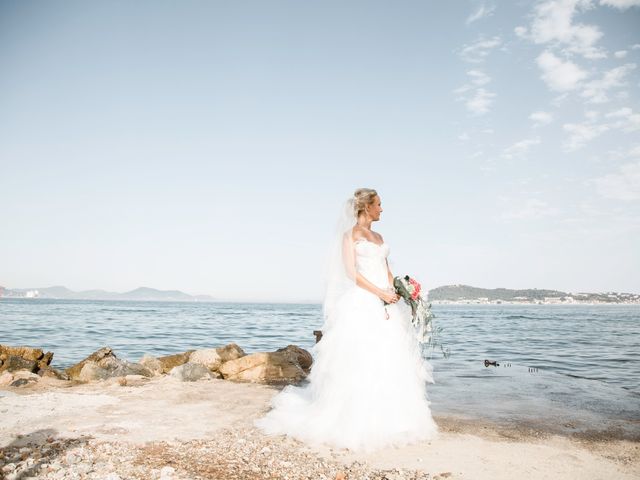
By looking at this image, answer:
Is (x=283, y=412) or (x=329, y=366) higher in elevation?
(x=329, y=366)

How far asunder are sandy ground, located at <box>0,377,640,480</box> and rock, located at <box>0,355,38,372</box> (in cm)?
483

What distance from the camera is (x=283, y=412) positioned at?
21.7ft

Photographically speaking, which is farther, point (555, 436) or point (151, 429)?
point (555, 436)

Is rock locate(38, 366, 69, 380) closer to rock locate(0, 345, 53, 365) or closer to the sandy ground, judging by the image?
rock locate(0, 345, 53, 365)

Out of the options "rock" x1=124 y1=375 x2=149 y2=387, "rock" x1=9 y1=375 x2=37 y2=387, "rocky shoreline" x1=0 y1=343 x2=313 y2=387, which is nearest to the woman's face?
"rocky shoreline" x1=0 y1=343 x2=313 y2=387

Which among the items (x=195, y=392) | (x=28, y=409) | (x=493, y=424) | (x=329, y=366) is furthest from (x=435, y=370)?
(x=28, y=409)

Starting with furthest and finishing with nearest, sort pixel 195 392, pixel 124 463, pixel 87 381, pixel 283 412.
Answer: pixel 87 381, pixel 195 392, pixel 283 412, pixel 124 463

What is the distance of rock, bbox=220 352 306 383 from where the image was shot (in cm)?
1131

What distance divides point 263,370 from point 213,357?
210 cm

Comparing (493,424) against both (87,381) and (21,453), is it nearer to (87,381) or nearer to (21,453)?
(21,453)

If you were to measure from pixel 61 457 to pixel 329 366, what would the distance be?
3.36 meters

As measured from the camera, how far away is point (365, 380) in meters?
5.82

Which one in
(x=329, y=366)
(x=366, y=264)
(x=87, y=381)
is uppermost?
(x=366, y=264)

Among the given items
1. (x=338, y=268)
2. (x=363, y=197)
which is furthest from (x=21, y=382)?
(x=363, y=197)
